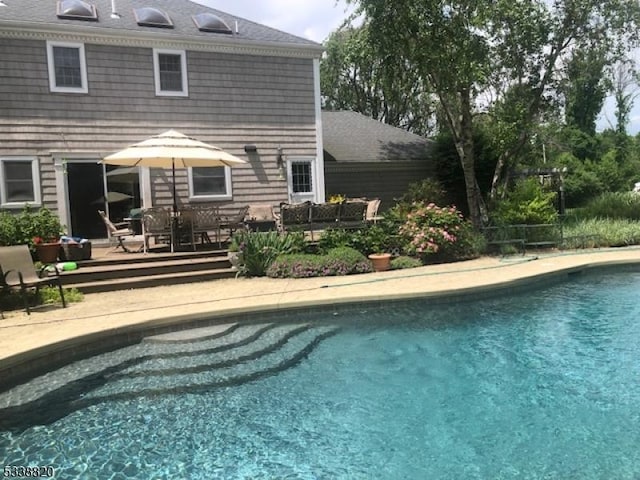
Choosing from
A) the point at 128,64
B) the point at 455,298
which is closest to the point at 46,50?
the point at 128,64

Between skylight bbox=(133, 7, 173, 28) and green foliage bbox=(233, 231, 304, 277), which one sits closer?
green foliage bbox=(233, 231, 304, 277)

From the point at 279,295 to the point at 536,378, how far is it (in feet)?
13.3

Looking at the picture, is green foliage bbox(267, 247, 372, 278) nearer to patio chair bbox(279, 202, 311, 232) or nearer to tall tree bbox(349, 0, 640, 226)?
patio chair bbox(279, 202, 311, 232)

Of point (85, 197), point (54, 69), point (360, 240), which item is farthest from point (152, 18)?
point (360, 240)

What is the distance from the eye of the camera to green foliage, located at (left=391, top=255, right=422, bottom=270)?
10.4 metres

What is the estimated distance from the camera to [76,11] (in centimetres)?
1174

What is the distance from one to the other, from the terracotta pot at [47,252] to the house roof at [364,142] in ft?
27.6

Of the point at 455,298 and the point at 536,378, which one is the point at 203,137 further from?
the point at 536,378

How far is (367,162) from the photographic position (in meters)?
15.6

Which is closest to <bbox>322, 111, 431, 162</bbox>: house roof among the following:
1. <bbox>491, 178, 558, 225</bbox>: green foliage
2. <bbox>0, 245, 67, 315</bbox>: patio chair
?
<bbox>491, 178, 558, 225</bbox>: green foliage

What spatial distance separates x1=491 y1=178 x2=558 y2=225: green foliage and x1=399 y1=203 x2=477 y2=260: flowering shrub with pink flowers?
2187 millimetres

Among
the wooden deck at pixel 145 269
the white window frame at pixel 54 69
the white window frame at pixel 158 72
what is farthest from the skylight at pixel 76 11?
the wooden deck at pixel 145 269

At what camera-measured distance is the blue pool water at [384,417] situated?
3682mm

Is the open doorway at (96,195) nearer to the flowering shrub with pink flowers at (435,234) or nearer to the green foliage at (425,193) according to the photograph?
the flowering shrub with pink flowers at (435,234)
